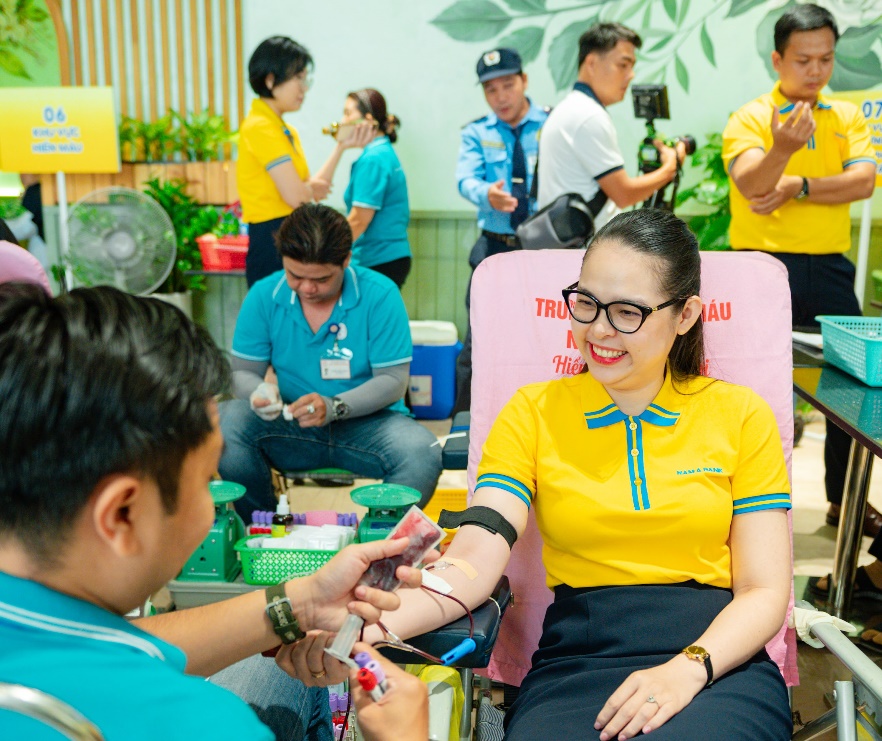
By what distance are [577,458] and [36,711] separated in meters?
1.04

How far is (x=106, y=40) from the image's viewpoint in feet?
18.0

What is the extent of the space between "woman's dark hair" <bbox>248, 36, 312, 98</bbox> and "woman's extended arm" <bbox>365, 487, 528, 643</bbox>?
8.64 ft

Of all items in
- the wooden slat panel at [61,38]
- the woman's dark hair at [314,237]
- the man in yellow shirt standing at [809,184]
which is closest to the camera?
the woman's dark hair at [314,237]

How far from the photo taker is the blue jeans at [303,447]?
2.69 meters

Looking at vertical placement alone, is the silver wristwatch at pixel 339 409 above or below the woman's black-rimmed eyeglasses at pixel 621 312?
below

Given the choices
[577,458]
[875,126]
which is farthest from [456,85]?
[577,458]

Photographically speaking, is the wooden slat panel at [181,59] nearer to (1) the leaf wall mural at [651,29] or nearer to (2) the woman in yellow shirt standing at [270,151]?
(1) the leaf wall mural at [651,29]

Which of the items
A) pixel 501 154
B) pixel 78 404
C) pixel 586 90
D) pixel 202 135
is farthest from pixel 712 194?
pixel 78 404

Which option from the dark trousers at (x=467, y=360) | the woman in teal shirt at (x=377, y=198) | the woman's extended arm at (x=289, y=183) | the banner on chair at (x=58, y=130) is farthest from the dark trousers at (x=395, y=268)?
the banner on chair at (x=58, y=130)

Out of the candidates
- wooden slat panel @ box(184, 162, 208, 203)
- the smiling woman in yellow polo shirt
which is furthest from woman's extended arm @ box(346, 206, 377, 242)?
the smiling woman in yellow polo shirt

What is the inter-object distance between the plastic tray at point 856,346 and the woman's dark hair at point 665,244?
2.40 feet

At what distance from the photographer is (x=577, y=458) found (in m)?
1.51

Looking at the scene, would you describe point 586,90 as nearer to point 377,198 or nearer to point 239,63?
point 377,198

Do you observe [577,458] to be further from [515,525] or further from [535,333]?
[535,333]
